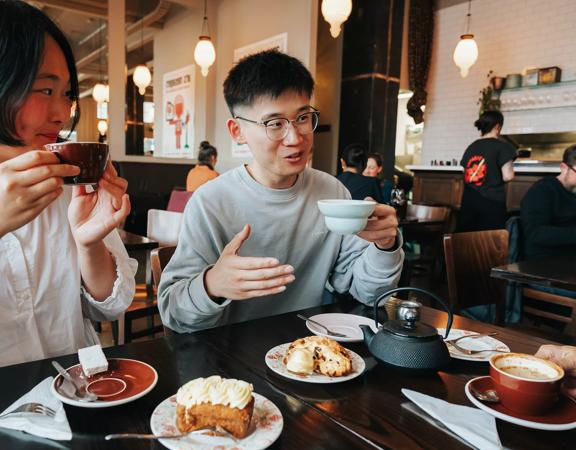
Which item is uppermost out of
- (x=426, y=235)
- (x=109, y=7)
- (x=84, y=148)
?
(x=109, y=7)

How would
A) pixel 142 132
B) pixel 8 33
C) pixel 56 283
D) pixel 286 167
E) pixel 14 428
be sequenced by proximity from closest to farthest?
pixel 14 428, pixel 8 33, pixel 56 283, pixel 286 167, pixel 142 132

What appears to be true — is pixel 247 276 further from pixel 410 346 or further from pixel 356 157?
pixel 356 157

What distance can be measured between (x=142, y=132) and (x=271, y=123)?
6708 millimetres

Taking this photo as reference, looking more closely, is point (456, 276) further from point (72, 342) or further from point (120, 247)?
point (72, 342)

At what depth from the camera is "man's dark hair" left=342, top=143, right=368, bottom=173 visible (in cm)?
411

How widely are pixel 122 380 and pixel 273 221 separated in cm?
77

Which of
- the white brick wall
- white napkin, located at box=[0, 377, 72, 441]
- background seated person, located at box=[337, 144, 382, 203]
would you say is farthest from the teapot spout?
the white brick wall

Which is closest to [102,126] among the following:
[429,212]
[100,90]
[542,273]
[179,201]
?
[100,90]

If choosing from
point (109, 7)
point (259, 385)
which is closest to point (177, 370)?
point (259, 385)

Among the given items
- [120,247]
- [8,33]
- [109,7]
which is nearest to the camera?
[8,33]

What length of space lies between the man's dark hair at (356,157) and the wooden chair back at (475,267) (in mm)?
2042

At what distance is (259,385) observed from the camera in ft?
2.73

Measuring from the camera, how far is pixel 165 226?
9.50ft

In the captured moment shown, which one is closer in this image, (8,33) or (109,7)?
(8,33)
